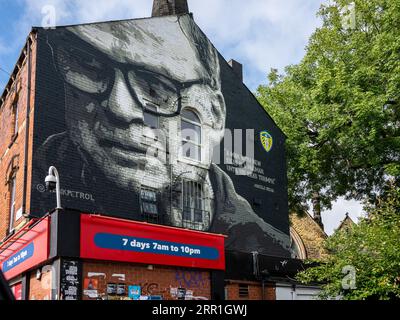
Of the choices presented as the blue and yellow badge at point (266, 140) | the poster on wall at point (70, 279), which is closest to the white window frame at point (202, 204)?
the blue and yellow badge at point (266, 140)

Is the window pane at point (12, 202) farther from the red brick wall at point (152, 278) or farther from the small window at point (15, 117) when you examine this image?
the red brick wall at point (152, 278)

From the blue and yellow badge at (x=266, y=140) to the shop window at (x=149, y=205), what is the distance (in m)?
5.97

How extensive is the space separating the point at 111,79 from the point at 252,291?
A: 789 cm

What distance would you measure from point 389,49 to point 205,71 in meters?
8.10

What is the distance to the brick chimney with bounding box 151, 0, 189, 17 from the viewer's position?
72.7 feet

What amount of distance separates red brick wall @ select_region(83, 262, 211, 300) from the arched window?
470 cm

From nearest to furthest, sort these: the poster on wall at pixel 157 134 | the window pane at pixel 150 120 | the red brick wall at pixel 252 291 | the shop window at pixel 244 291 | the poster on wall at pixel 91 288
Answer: the poster on wall at pixel 91 288 < the poster on wall at pixel 157 134 < the red brick wall at pixel 252 291 < the shop window at pixel 244 291 < the window pane at pixel 150 120

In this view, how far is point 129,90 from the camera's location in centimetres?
1577

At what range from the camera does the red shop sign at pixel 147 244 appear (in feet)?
37.4

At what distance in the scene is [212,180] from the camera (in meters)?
17.4

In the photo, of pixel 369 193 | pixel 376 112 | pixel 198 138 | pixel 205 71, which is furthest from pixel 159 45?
pixel 369 193

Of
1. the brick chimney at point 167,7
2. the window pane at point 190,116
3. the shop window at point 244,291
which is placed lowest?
the shop window at point 244,291

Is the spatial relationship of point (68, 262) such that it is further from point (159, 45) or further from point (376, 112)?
point (376, 112)

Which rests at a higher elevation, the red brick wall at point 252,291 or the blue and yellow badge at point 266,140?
the blue and yellow badge at point 266,140
